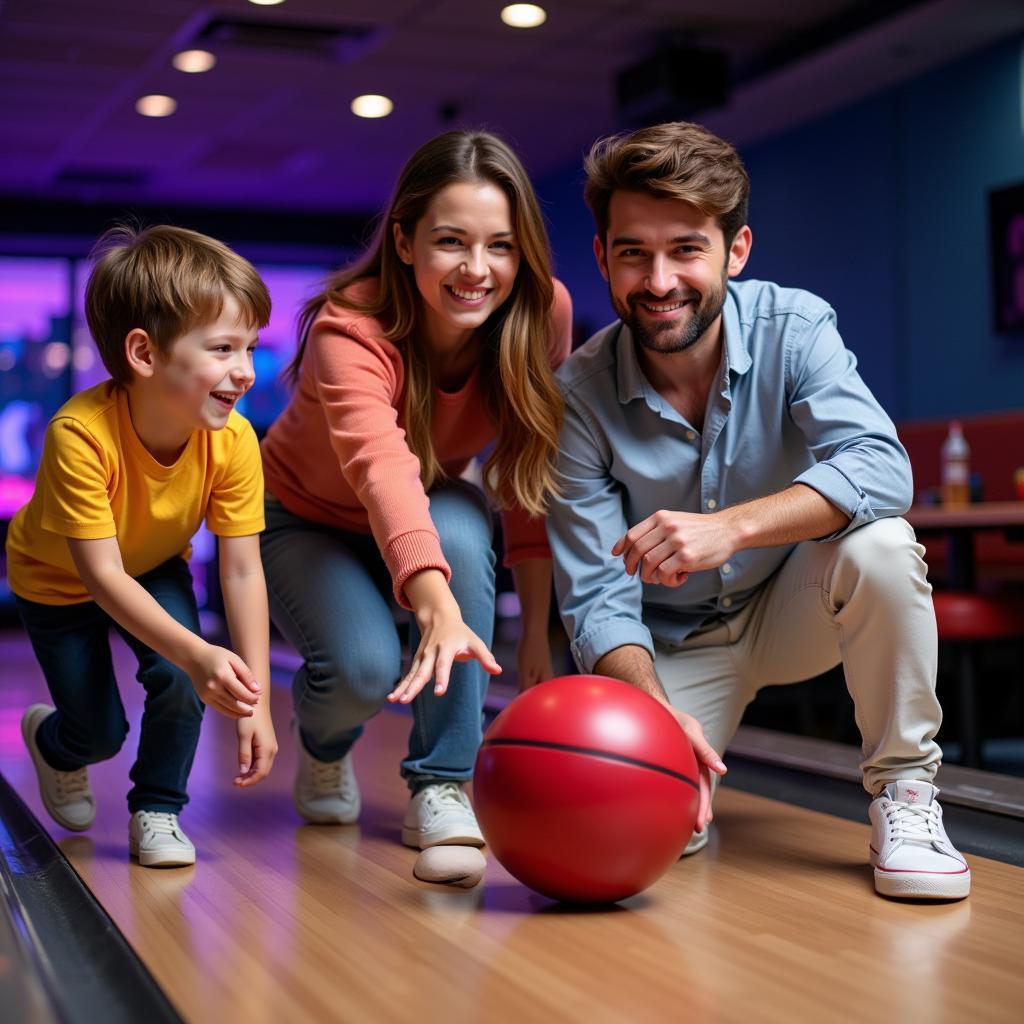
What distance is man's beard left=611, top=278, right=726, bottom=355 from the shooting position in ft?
6.26

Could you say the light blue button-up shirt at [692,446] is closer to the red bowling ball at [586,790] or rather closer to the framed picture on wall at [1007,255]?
the red bowling ball at [586,790]

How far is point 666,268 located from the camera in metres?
1.88

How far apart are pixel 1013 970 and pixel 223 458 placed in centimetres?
119

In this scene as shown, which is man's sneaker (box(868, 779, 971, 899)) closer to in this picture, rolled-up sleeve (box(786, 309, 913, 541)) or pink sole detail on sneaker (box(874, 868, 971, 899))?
pink sole detail on sneaker (box(874, 868, 971, 899))

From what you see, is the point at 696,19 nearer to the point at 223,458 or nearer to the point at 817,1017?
the point at 223,458

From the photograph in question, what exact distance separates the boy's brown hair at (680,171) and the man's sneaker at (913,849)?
81cm

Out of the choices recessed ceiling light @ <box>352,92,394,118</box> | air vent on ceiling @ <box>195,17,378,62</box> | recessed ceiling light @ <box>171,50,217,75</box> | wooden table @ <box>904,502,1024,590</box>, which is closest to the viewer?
wooden table @ <box>904,502,1024,590</box>

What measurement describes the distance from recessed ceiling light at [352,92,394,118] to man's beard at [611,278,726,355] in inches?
188

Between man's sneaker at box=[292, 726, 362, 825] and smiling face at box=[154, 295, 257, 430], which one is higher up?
smiling face at box=[154, 295, 257, 430]

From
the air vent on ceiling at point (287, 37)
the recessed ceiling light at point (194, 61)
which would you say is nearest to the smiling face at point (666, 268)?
the air vent on ceiling at point (287, 37)

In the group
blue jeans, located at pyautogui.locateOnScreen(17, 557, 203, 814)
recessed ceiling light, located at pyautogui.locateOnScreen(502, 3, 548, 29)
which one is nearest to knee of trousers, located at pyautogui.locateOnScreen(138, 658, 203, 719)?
blue jeans, located at pyautogui.locateOnScreen(17, 557, 203, 814)

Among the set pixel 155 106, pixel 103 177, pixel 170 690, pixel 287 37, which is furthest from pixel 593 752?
pixel 103 177

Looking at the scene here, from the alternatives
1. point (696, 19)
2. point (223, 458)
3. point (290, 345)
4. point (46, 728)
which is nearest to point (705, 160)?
point (223, 458)

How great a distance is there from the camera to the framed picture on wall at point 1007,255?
5.31 metres
